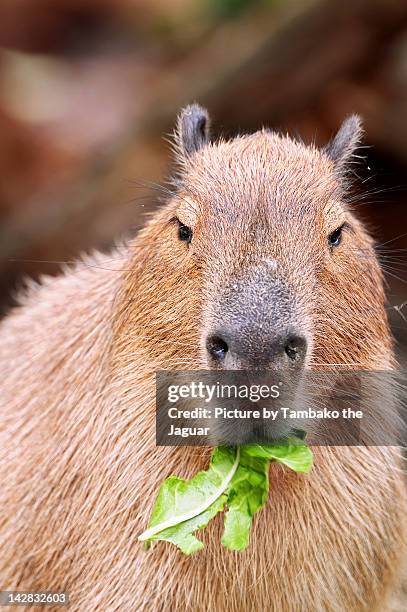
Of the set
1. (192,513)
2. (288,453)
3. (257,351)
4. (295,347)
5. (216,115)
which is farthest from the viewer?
(216,115)

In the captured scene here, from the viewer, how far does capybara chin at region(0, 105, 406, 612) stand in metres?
4.35

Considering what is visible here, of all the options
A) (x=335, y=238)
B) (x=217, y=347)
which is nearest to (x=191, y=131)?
(x=335, y=238)

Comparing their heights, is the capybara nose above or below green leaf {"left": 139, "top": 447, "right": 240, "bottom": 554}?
above

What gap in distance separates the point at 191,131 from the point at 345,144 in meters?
0.82

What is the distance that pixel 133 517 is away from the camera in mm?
4750

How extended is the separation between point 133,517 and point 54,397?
94cm

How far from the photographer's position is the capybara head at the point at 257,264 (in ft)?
12.6

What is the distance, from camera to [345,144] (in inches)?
200

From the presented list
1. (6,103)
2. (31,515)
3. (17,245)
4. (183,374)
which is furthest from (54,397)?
(6,103)

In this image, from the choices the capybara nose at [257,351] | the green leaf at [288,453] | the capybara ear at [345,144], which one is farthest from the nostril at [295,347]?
the capybara ear at [345,144]

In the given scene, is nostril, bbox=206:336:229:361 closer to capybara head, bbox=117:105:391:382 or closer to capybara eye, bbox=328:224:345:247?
capybara head, bbox=117:105:391:382

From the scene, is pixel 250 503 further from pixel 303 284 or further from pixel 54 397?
pixel 54 397

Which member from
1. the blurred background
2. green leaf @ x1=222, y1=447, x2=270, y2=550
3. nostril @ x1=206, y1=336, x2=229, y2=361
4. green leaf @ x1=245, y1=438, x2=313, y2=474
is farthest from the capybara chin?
the blurred background

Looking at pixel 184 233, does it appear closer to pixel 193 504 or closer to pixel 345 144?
pixel 345 144
